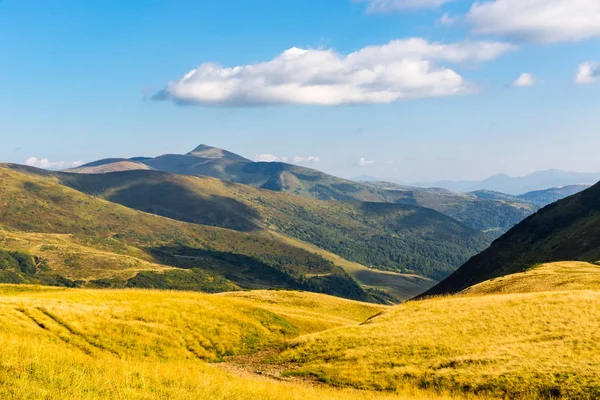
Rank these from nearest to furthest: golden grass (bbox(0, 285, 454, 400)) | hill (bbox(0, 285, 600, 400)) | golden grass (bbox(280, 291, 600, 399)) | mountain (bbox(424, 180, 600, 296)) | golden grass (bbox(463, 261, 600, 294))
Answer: golden grass (bbox(0, 285, 454, 400)) → hill (bbox(0, 285, 600, 400)) → golden grass (bbox(280, 291, 600, 399)) → golden grass (bbox(463, 261, 600, 294)) → mountain (bbox(424, 180, 600, 296))

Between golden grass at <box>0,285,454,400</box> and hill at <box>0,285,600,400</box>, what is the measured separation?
0.09 m

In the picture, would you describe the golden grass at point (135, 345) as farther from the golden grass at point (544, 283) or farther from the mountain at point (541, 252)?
the mountain at point (541, 252)

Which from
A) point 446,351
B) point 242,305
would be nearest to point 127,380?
point 446,351

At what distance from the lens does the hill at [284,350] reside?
16.5 m

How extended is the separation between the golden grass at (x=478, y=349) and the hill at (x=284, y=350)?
0.30ft

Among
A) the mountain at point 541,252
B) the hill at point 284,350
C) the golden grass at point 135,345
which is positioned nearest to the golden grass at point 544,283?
the hill at point 284,350

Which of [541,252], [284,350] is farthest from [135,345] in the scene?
[541,252]

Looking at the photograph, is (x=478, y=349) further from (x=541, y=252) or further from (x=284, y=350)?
(x=541, y=252)

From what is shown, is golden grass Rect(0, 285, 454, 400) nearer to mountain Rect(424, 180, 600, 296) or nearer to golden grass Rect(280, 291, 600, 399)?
golden grass Rect(280, 291, 600, 399)

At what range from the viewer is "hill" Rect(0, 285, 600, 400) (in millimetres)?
16453

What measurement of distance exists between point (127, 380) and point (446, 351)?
2145 cm

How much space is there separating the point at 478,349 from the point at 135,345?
2420 cm

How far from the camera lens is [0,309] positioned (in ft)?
105

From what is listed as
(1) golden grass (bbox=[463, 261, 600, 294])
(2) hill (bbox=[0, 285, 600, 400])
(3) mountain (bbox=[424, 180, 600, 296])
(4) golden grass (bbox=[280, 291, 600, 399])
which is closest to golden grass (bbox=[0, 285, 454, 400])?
(2) hill (bbox=[0, 285, 600, 400])
